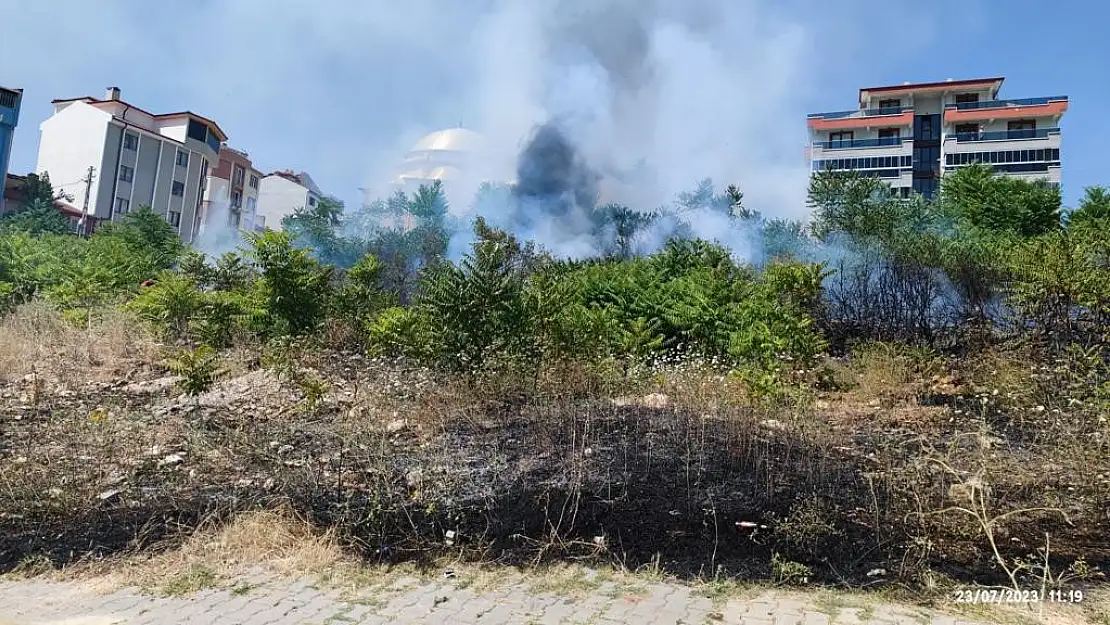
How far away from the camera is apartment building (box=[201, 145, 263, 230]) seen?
47875 mm

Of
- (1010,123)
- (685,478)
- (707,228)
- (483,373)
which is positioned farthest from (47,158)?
(1010,123)

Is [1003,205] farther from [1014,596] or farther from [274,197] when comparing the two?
[274,197]

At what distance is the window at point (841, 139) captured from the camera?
45.2m

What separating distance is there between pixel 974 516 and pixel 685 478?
1448 mm

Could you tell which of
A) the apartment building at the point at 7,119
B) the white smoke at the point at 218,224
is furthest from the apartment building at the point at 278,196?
the apartment building at the point at 7,119

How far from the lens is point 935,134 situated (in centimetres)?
4669

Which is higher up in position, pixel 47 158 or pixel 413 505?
pixel 47 158

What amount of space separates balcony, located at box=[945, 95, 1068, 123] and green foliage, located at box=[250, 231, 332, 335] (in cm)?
4524

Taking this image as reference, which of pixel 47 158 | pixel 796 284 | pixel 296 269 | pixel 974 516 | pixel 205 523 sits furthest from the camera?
pixel 47 158

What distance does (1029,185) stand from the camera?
57.5 feet

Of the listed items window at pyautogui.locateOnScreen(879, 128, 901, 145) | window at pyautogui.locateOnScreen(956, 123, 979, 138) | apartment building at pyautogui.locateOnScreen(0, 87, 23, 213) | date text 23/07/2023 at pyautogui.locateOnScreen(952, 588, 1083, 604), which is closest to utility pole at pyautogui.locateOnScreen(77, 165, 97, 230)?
apartment building at pyautogui.locateOnScreen(0, 87, 23, 213)

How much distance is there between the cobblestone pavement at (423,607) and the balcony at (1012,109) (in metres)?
48.1

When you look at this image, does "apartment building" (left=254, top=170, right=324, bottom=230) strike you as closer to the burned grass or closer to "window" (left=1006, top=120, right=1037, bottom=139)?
"window" (left=1006, top=120, right=1037, bottom=139)

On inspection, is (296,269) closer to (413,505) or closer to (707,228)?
(413,505)
